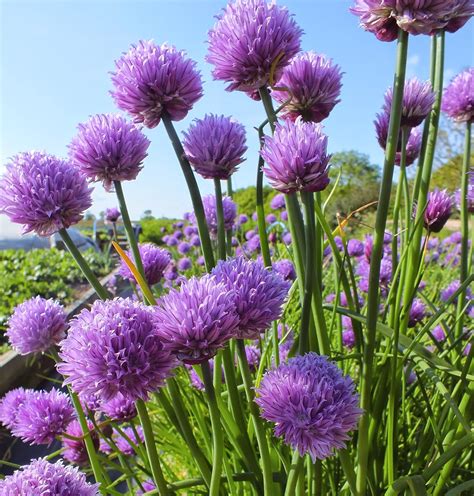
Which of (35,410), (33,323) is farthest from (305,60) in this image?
(35,410)

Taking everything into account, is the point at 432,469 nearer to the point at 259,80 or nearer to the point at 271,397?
the point at 271,397

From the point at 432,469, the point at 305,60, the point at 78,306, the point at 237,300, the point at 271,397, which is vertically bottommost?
the point at 78,306

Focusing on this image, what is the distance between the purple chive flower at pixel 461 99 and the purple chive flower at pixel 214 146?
2.04 feet

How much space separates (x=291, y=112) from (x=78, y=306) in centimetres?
379

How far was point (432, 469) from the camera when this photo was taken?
63 centimetres

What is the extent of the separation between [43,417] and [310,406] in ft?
1.95

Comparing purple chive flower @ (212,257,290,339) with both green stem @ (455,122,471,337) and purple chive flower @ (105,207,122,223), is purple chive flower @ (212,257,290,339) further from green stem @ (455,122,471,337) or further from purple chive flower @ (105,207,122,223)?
purple chive flower @ (105,207,122,223)

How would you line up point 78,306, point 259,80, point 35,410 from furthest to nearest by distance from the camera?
point 78,306 < point 35,410 < point 259,80

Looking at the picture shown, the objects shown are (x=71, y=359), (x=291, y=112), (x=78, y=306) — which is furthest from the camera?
(x=78, y=306)

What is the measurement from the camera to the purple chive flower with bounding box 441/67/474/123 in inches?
42.9

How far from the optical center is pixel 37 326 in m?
0.90

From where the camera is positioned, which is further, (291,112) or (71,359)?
(291,112)

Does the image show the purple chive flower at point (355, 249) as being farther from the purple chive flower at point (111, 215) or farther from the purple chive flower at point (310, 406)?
the purple chive flower at point (310, 406)

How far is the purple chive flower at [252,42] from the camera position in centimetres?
69
